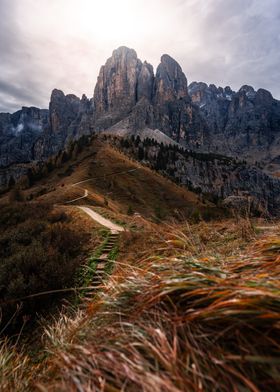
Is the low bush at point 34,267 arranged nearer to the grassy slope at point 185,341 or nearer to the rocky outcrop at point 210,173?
the grassy slope at point 185,341

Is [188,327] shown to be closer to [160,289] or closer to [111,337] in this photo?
[160,289]

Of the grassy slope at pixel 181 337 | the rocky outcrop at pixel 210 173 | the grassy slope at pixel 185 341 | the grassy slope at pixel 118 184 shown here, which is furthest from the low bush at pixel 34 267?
the rocky outcrop at pixel 210 173

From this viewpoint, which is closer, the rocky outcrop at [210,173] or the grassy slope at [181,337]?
the grassy slope at [181,337]

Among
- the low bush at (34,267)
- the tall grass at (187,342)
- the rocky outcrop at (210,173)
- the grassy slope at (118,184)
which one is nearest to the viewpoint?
the tall grass at (187,342)

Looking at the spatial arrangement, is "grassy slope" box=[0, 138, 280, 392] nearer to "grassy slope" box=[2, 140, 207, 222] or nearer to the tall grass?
the tall grass

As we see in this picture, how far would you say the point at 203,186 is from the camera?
158500 millimetres

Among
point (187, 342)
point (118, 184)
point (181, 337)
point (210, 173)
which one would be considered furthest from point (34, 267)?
point (210, 173)

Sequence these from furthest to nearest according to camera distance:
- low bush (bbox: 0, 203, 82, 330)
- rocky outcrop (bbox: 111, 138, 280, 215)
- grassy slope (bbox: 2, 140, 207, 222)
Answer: rocky outcrop (bbox: 111, 138, 280, 215), grassy slope (bbox: 2, 140, 207, 222), low bush (bbox: 0, 203, 82, 330)

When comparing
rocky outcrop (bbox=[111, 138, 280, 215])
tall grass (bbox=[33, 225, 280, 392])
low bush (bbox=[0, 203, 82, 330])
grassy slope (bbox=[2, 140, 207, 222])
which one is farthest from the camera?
rocky outcrop (bbox=[111, 138, 280, 215])

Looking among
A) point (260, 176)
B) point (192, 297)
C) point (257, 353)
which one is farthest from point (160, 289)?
point (260, 176)

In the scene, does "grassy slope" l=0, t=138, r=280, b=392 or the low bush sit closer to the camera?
"grassy slope" l=0, t=138, r=280, b=392

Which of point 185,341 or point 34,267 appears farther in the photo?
point 34,267

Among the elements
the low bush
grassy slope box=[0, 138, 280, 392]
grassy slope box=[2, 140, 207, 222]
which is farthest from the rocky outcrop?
grassy slope box=[0, 138, 280, 392]

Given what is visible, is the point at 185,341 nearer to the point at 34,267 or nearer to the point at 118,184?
the point at 34,267
